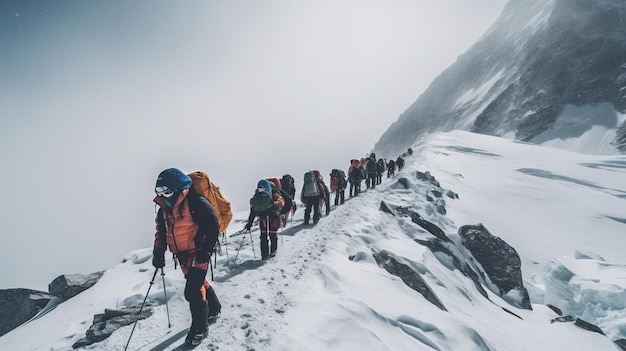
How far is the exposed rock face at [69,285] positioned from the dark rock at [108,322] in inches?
168

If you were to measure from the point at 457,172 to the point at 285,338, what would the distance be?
32.5 m

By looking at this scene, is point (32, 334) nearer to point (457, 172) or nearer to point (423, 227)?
point (423, 227)

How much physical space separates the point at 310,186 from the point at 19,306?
32.7 feet

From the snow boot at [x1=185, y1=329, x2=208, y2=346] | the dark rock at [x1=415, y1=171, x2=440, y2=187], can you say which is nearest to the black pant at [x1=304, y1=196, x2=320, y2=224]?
the snow boot at [x1=185, y1=329, x2=208, y2=346]

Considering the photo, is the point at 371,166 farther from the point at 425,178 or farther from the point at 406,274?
the point at 406,274

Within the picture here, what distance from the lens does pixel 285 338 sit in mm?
4105

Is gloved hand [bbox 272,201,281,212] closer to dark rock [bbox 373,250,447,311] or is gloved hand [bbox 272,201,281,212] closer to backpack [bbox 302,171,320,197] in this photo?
dark rock [bbox 373,250,447,311]

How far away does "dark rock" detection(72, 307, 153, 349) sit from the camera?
4336 millimetres

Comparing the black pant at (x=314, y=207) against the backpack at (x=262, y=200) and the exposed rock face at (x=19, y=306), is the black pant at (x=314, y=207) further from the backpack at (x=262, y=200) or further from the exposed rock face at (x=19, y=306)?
the exposed rock face at (x=19, y=306)

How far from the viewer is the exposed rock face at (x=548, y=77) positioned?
7212 centimetres

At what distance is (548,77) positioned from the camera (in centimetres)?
8288

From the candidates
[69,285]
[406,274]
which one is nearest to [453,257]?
[406,274]

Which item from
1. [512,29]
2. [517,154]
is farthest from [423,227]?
[512,29]

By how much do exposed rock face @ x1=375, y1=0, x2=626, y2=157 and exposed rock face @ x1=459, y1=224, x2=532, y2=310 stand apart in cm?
6851
